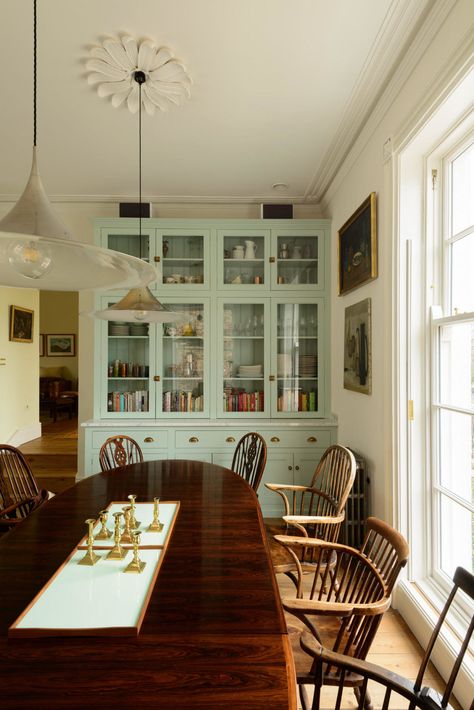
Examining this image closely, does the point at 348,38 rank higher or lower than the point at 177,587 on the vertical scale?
higher

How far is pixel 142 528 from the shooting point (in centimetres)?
168

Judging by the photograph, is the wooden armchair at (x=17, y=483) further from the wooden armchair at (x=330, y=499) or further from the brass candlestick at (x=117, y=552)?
the wooden armchair at (x=330, y=499)

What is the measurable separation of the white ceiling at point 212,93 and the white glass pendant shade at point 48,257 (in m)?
1.27

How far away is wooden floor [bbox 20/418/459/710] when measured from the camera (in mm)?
1827

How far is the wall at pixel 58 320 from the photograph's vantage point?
9.08 m

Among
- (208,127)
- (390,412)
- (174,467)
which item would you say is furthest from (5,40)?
(390,412)

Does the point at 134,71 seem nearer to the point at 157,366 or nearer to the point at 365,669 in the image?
the point at 157,366

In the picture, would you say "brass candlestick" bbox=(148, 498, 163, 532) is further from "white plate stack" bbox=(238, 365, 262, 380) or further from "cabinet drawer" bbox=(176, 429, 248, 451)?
"white plate stack" bbox=(238, 365, 262, 380)

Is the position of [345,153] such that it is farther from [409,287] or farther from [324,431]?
[324,431]

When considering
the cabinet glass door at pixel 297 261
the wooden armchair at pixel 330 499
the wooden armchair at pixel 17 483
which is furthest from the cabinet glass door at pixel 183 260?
the wooden armchair at pixel 330 499

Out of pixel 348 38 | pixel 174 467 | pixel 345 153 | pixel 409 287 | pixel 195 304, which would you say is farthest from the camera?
pixel 195 304

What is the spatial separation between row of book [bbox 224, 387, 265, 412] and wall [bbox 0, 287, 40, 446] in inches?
125

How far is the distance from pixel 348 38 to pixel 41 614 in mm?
2636

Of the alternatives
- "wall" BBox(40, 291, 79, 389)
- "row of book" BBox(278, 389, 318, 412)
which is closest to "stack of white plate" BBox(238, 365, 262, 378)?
"row of book" BBox(278, 389, 318, 412)
